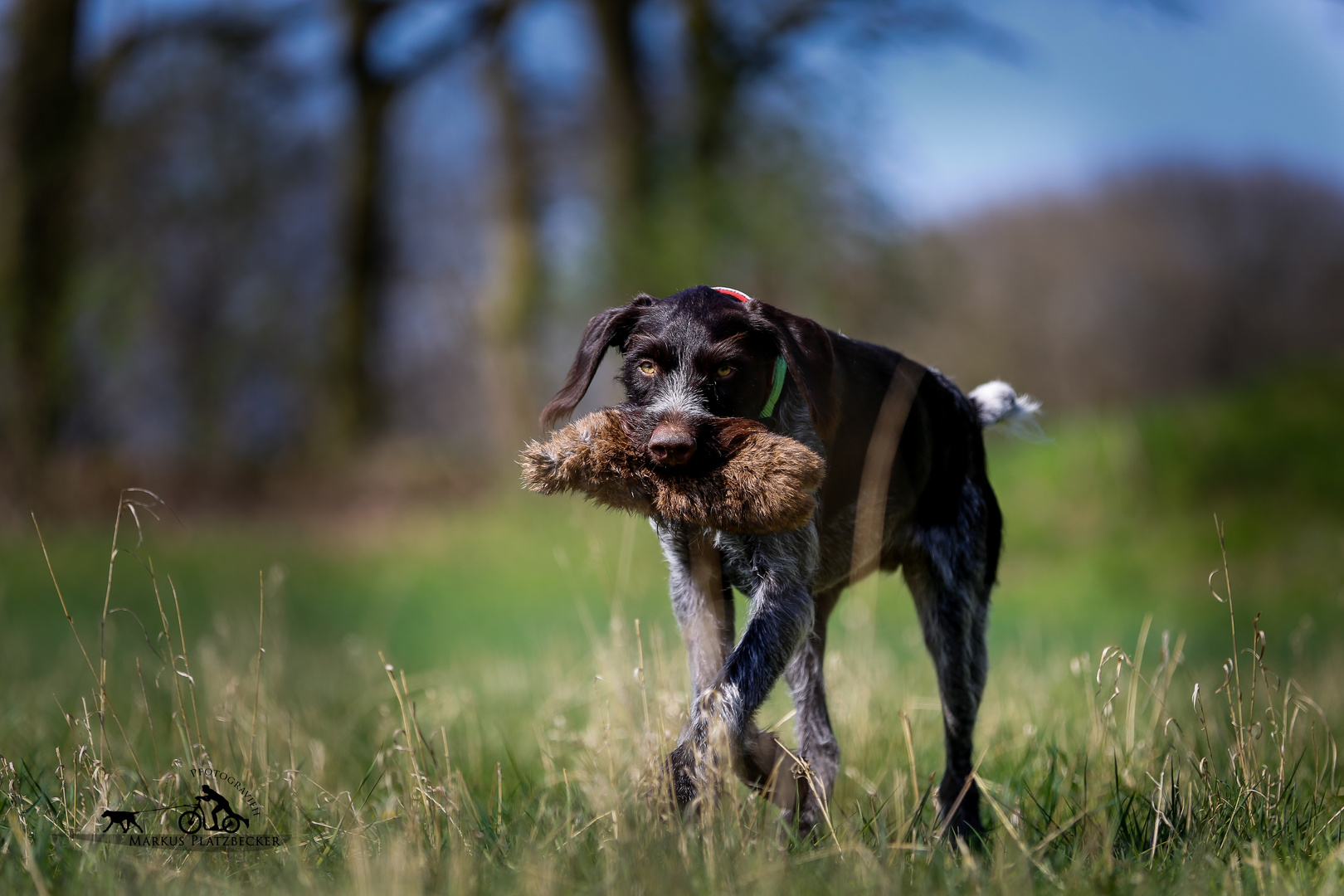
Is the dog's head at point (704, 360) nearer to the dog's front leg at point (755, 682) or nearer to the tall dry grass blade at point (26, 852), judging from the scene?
the dog's front leg at point (755, 682)

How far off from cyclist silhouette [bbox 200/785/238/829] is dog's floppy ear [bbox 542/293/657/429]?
4.71 ft

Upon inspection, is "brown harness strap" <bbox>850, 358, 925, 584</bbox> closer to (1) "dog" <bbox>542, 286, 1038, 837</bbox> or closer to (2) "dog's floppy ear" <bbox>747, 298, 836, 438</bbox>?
(1) "dog" <bbox>542, 286, 1038, 837</bbox>

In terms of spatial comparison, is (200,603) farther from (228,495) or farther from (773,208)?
(773,208)

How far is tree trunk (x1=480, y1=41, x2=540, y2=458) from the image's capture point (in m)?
16.5

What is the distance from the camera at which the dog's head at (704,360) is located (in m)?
3.14

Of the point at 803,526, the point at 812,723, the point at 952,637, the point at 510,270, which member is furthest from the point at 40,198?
the point at 803,526

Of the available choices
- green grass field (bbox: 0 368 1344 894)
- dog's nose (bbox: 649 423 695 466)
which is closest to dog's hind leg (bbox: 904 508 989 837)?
green grass field (bbox: 0 368 1344 894)

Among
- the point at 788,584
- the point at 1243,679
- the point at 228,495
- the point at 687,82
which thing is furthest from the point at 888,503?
the point at 228,495

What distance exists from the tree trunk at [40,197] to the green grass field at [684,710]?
243cm

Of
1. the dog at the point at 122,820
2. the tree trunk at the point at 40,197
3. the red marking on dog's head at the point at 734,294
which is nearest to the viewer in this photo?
the dog at the point at 122,820

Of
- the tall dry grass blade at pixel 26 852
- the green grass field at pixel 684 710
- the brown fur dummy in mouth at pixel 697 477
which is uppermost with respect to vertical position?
the brown fur dummy in mouth at pixel 697 477

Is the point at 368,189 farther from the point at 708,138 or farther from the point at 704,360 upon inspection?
the point at 704,360

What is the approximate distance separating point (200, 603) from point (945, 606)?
9439 millimetres
